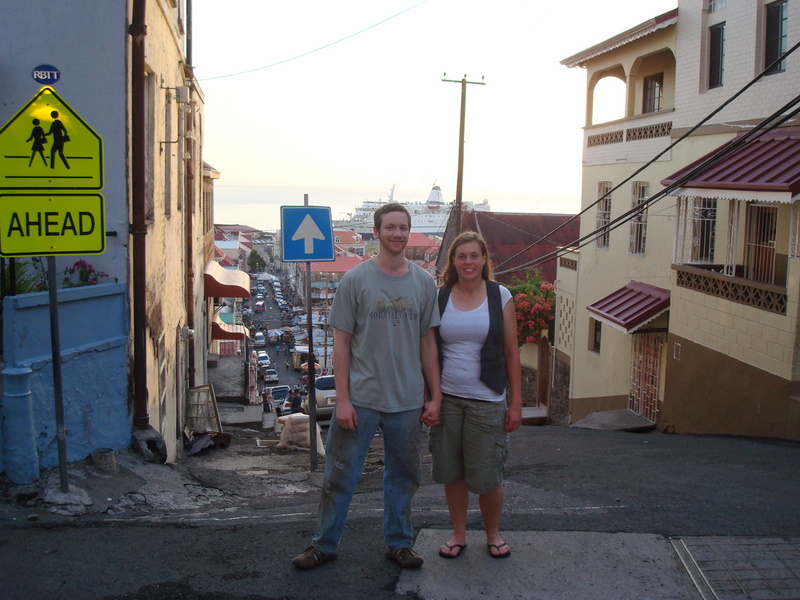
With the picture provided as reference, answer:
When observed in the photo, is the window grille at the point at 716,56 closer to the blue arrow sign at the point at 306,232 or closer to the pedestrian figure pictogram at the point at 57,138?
the blue arrow sign at the point at 306,232

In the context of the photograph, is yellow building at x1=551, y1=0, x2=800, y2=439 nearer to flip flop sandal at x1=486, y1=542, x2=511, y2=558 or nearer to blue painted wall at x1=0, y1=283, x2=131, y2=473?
flip flop sandal at x1=486, y1=542, x2=511, y2=558

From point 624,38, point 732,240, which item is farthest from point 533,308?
point 732,240

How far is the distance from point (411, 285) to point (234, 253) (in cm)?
10415

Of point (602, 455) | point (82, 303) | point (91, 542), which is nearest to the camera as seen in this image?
point (91, 542)

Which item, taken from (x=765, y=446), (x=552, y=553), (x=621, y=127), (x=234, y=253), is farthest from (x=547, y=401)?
(x=234, y=253)

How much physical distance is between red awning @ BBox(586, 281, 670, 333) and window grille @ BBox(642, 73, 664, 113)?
410cm

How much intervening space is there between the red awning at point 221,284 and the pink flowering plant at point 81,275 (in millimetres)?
13733

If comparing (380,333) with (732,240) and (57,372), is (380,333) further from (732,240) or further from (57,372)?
(732,240)

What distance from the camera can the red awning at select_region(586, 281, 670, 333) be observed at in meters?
14.1

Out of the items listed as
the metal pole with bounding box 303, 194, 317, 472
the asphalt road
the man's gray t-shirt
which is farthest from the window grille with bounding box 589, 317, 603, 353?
the man's gray t-shirt

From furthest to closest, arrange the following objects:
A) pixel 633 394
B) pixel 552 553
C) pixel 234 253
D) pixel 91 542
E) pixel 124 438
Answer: pixel 234 253
pixel 633 394
pixel 124 438
pixel 91 542
pixel 552 553

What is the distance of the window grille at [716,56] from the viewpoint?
1327 centimetres

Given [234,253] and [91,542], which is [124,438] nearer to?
[91,542]

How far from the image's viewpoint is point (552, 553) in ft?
15.0
